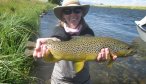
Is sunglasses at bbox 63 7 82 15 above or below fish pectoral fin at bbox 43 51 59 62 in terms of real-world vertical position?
above

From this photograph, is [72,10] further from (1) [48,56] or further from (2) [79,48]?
(1) [48,56]

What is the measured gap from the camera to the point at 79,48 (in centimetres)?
379

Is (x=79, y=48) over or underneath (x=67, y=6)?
underneath

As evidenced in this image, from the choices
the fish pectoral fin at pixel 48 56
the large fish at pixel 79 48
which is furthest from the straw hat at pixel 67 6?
the fish pectoral fin at pixel 48 56

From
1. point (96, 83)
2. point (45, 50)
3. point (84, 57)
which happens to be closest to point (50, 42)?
point (45, 50)

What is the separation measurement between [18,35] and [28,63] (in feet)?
3.66

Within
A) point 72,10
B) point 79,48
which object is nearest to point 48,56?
point 79,48

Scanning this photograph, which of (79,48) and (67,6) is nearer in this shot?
(79,48)

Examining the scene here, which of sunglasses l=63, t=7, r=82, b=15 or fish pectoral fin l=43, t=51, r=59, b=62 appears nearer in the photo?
fish pectoral fin l=43, t=51, r=59, b=62

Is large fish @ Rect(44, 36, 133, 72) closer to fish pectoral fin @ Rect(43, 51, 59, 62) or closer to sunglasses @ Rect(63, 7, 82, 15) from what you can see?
fish pectoral fin @ Rect(43, 51, 59, 62)

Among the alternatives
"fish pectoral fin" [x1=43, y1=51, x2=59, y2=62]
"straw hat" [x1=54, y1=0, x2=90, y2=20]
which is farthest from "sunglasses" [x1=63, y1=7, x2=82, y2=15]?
"fish pectoral fin" [x1=43, y1=51, x2=59, y2=62]

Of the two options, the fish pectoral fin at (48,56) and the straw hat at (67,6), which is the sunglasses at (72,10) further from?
the fish pectoral fin at (48,56)

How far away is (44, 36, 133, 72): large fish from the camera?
12.3 feet

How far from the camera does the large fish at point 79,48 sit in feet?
12.3
